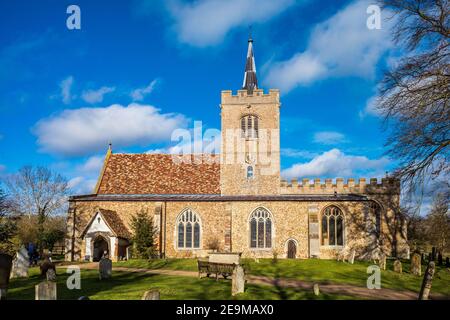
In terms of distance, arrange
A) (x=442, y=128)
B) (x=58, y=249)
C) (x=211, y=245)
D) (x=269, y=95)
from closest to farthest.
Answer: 1. (x=442, y=128)
2. (x=211, y=245)
3. (x=269, y=95)
4. (x=58, y=249)

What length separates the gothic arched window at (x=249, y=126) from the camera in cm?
3228

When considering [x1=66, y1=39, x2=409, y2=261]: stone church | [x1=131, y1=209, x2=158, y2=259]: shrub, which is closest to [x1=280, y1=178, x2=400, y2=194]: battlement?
[x1=66, y1=39, x2=409, y2=261]: stone church

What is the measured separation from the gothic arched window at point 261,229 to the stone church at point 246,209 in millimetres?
75

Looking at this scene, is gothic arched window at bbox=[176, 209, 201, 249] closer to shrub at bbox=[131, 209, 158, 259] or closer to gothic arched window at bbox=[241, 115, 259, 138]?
shrub at bbox=[131, 209, 158, 259]

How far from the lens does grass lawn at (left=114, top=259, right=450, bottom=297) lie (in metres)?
18.3

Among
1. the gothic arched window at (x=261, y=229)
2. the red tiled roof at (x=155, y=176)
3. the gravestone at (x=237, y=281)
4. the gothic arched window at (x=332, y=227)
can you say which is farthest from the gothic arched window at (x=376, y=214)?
the gravestone at (x=237, y=281)

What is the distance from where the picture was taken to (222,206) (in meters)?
30.1

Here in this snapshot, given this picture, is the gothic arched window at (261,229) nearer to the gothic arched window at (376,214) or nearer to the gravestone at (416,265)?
the gothic arched window at (376,214)
